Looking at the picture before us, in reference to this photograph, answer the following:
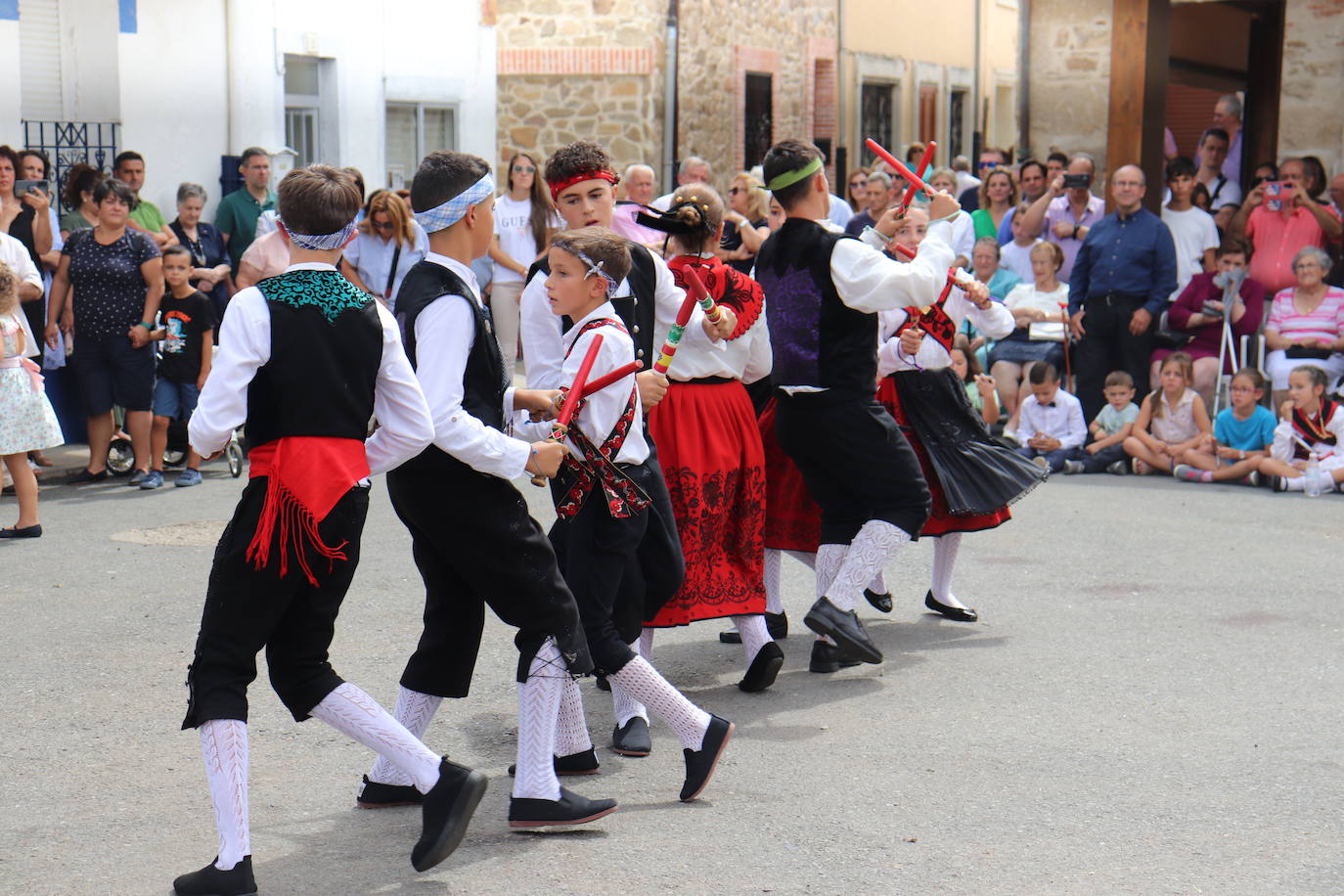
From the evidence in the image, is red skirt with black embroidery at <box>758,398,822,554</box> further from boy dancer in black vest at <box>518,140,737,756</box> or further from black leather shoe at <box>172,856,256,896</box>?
black leather shoe at <box>172,856,256,896</box>

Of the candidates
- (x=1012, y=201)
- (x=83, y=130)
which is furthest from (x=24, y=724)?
(x=1012, y=201)

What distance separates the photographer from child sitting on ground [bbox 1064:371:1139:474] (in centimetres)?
1088

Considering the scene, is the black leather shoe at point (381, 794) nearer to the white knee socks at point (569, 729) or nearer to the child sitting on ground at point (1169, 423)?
the white knee socks at point (569, 729)

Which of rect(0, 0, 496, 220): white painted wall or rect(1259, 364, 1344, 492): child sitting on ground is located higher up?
rect(0, 0, 496, 220): white painted wall

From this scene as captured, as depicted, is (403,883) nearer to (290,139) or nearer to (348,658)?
→ (348,658)

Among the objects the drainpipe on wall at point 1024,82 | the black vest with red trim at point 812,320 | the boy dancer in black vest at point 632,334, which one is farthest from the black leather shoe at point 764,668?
the drainpipe on wall at point 1024,82

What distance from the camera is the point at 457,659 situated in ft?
14.5

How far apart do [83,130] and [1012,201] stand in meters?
7.25

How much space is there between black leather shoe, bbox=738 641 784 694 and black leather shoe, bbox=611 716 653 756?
24.8 inches

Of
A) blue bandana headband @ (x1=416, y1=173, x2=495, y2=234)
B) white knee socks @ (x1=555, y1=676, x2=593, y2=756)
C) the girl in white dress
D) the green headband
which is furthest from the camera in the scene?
the girl in white dress

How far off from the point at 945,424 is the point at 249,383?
335 centimetres

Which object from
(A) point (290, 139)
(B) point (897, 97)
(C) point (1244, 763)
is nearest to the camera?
(C) point (1244, 763)

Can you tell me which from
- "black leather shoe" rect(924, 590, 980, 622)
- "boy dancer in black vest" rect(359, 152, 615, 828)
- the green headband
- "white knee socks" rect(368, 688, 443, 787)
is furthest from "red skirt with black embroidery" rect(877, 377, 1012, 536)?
"white knee socks" rect(368, 688, 443, 787)

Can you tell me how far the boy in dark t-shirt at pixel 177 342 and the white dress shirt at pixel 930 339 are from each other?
5.23 meters
